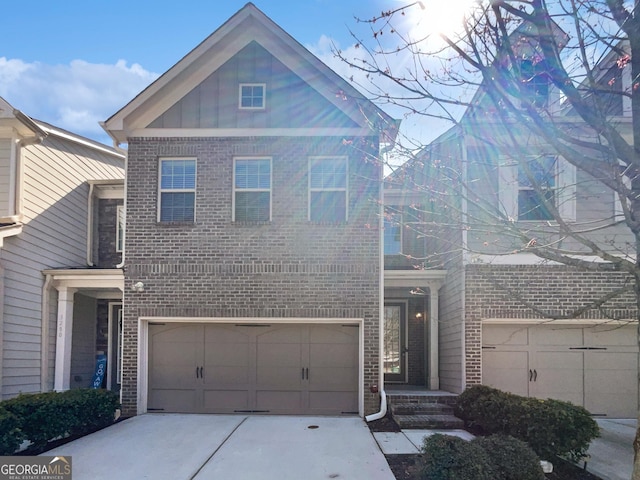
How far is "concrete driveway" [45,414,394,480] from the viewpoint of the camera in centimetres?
639

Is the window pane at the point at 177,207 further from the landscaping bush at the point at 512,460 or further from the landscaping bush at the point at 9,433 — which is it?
the landscaping bush at the point at 512,460

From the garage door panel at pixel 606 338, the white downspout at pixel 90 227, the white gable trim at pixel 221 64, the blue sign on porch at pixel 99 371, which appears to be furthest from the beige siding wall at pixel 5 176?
the garage door panel at pixel 606 338

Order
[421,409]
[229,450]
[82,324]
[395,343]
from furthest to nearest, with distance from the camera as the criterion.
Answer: [395,343], [82,324], [421,409], [229,450]

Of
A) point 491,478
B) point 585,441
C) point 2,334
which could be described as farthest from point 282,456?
point 2,334

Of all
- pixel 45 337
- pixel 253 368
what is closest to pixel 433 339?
pixel 253 368

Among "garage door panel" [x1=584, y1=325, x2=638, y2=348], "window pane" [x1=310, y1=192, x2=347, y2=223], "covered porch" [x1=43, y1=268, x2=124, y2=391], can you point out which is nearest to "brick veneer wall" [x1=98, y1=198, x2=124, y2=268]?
"covered porch" [x1=43, y1=268, x2=124, y2=391]

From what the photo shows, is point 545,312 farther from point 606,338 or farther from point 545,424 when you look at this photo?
point 545,424

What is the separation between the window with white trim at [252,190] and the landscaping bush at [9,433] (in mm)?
4970

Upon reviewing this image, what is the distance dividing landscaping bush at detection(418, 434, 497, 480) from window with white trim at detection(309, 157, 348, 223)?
515cm

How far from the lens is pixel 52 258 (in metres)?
11.4

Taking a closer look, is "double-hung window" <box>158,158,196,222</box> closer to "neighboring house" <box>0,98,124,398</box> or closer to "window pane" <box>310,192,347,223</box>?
"neighboring house" <box>0,98,124,398</box>

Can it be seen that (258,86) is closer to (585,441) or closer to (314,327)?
(314,327)

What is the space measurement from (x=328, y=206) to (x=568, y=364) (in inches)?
224

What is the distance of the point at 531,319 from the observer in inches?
384
